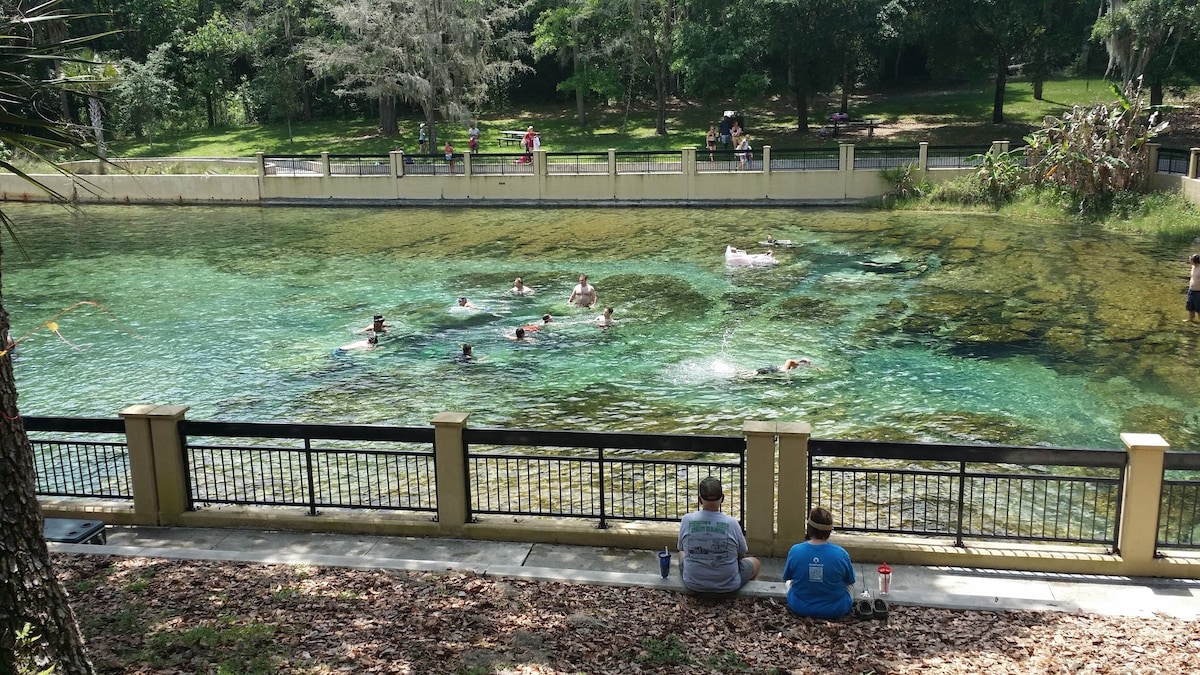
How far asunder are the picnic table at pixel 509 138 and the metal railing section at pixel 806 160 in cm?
1811

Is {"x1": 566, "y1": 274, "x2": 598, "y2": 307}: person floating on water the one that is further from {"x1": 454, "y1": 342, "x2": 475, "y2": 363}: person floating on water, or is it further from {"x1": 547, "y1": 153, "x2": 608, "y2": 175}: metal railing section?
{"x1": 547, "y1": 153, "x2": 608, "y2": 175}: metal railing section

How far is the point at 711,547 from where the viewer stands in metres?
8.20

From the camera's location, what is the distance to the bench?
9469 mm

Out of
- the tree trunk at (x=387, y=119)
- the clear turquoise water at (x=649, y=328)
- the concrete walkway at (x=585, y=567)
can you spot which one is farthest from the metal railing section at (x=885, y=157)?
the concrete walkway at (x=585, y=567)

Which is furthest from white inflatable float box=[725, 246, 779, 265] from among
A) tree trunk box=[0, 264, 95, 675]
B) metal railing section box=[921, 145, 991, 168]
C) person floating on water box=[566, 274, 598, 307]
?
tree trunk box=[0, 264, 95, 675]

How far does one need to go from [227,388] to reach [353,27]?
31.7 metres

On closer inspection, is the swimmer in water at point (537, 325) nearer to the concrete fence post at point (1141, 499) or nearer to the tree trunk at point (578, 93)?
the concrete fence post at point (1141, 499)

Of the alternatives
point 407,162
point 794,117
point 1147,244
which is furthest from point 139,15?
point 1147,244

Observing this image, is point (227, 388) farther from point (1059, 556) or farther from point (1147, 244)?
point (1147, 244)

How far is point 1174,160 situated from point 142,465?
107 feet

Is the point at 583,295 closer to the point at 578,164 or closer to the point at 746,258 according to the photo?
the point at 746,258

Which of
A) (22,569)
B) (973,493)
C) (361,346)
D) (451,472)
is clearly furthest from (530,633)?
(361,346)

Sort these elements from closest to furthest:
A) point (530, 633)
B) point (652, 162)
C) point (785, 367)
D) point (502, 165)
→ point (530, 633) < point (785, 367) < point (652, 162) < point (502, 165)

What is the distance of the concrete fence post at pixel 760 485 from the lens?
30.3 ft
